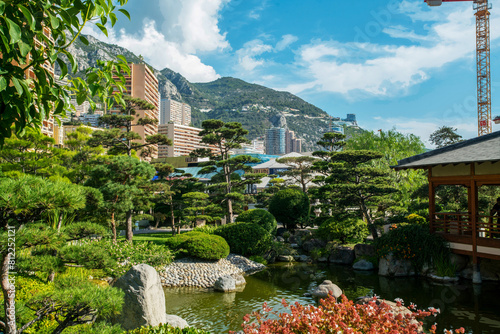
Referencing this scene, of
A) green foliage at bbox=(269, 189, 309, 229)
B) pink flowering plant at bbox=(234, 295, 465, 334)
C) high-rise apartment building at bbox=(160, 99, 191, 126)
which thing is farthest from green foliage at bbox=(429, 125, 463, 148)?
high-rise apartment building at bbox=(160, 99, 191, 126)

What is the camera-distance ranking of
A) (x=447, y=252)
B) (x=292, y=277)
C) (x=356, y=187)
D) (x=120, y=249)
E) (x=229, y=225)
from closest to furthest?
(x=120, y=249), (x=447, y=252), (x=292, y=277), (x=356, y=187), (x=229, y=225)

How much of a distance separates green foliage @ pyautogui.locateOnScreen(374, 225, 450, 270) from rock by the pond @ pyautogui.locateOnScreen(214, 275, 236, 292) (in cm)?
531

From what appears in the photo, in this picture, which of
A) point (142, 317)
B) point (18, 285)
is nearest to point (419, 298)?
point (142, 317)

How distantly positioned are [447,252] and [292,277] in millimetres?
5045

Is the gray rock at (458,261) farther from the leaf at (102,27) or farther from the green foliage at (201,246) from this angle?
the leaf at (102,27)

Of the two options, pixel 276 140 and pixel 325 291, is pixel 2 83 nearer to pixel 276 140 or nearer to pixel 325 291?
pixel 325 291

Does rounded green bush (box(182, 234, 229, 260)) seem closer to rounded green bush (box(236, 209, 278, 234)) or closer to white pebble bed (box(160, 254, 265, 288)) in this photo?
white pebble bed (box(160, 254, 265, 288))

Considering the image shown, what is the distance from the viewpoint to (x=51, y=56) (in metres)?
1.93

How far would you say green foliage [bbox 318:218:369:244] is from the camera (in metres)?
14.5

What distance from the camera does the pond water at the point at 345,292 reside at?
24.7ft

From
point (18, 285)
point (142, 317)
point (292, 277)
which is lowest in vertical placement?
point (292, 277)

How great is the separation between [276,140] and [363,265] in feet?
346

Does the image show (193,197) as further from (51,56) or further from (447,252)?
(51,56)

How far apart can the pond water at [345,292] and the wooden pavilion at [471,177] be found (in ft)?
3.65
